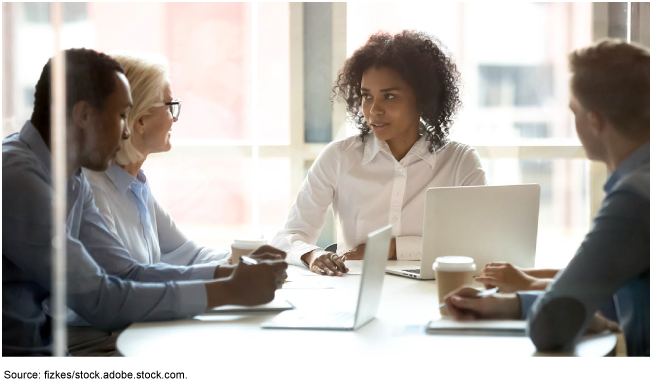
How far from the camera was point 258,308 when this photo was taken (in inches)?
56.6

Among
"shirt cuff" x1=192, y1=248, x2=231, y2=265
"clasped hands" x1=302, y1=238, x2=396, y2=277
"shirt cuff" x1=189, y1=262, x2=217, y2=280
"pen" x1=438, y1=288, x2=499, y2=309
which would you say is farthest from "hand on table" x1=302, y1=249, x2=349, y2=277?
"pen" x1=438, y1=288, x2=499, y2=309

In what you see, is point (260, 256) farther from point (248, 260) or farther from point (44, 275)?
point (44, 275)

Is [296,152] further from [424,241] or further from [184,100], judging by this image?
[424,241]

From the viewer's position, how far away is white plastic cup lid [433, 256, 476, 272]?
4.62 feet

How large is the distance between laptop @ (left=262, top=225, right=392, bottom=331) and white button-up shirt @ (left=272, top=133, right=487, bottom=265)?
0.54 meters

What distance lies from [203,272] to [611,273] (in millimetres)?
916

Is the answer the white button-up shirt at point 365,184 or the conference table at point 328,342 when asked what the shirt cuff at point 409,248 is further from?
the conference table at point 328,342

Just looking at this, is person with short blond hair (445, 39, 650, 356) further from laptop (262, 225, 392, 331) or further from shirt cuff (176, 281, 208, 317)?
shirt cuff (176, 281, 208, 317)

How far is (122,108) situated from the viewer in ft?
4.60

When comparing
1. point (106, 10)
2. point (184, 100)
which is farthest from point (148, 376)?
point (106, 10)

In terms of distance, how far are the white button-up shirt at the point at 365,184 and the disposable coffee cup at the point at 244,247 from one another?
425 mm

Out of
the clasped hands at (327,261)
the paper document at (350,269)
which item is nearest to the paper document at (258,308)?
the paper document at (350,269)

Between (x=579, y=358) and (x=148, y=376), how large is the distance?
0.85 meters

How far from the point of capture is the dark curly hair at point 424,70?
7.55 feet
